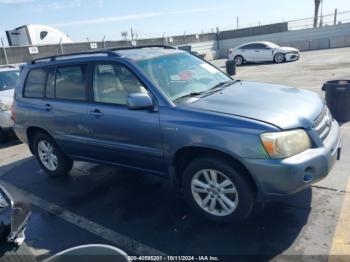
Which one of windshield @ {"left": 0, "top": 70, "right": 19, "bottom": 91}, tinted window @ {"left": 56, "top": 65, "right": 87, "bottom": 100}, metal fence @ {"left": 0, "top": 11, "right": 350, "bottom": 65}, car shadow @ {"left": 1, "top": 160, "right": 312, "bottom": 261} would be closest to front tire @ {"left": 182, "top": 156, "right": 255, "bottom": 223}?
car shadow @ {"left": 1, "top": 160, "right": 312, "bottom": 261}

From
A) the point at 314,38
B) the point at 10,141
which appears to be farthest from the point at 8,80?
the point at 314,38

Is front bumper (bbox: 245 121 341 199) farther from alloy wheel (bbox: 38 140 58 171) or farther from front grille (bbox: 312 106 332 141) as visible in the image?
alloy wheel (bbox: 38 140 58 171)

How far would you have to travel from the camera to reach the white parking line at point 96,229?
134 inches

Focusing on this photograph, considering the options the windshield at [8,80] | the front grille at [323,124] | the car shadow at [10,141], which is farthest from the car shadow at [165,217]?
the windshield at [8,80]

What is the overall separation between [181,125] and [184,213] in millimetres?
1054

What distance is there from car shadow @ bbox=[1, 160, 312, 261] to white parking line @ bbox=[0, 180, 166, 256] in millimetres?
62

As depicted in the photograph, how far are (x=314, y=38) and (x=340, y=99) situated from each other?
2505 centimetres

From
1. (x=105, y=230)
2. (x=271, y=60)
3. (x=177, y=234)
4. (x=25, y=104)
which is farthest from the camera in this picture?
(x=271, y=60)

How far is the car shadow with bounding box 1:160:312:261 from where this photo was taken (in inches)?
130

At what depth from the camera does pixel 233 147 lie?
327 cm

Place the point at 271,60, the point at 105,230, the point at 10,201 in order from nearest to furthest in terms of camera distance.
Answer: the point at 10,201 < the point at 105,230 < the point at 271,60

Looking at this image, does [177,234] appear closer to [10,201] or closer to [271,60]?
[10,201]

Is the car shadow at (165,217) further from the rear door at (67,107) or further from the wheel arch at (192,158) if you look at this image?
the rear door at (67,107)

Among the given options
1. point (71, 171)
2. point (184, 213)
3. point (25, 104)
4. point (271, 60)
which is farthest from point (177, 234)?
point (271, 60)
